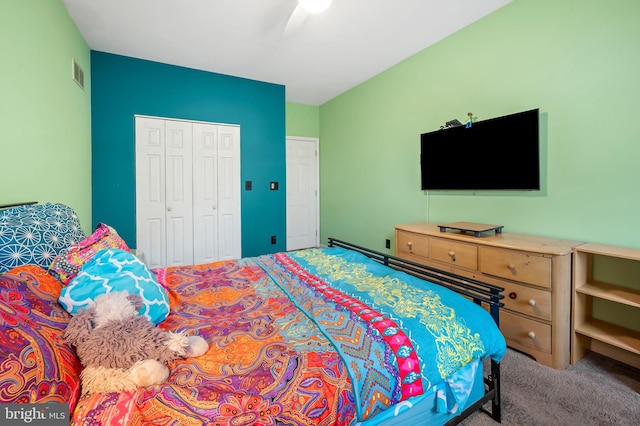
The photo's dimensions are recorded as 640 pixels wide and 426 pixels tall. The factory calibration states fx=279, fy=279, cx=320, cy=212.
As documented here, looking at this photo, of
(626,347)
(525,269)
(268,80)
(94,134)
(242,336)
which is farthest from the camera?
(268,80)

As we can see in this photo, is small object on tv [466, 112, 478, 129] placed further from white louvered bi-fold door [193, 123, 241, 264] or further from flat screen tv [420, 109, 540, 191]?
white louvered bi-fold door [193, 123, 241, 264]

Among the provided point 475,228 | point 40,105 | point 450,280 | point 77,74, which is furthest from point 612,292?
point 77,74

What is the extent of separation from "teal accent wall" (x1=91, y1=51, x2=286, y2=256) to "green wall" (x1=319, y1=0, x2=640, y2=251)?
66.3 inches

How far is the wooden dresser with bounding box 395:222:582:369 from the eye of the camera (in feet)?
5.82

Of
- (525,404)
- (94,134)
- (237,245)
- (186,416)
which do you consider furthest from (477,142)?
(94,134)

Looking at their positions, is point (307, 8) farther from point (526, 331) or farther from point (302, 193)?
point (302, 193)

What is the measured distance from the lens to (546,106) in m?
2.16

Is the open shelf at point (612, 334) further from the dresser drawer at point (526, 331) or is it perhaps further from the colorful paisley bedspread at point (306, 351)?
the colorful paisley bedspread at point (306, 351)

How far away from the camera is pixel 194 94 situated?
3637 mm

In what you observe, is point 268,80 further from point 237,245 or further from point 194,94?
point 237,245

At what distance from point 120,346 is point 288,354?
0.53 metres

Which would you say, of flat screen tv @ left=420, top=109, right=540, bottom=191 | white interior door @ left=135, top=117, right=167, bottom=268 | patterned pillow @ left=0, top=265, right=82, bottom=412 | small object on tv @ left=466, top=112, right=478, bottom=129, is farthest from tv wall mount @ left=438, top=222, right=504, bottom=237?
white interior door @ left=135, top=117, right=167, bottom=268

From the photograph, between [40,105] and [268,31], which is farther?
[268,31]

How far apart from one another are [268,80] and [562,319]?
13.4 feet
